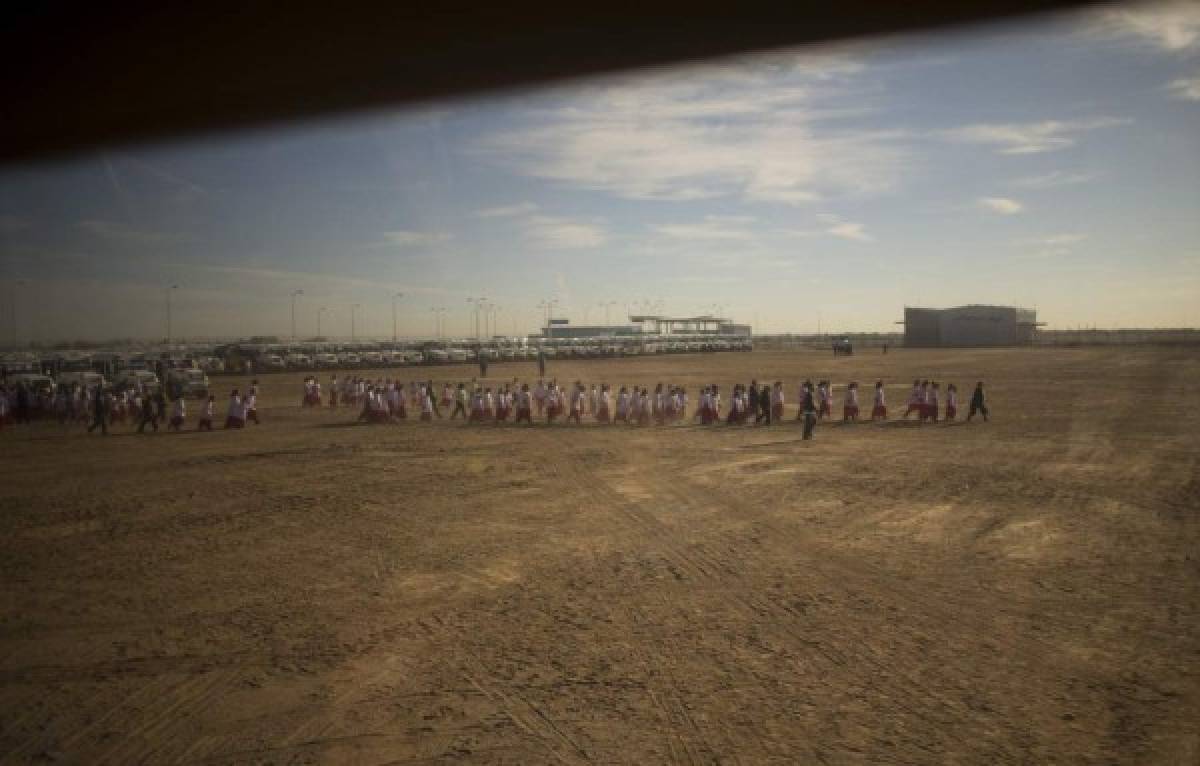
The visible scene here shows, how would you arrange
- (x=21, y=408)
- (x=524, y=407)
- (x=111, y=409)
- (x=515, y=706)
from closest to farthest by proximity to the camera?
(x=515, y=706) < (x=524, y=407) < (x=111, y=409) < (x=21, y=408)

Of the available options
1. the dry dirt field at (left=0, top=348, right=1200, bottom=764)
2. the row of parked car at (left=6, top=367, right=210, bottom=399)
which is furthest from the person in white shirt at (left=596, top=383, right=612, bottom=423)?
the row of parked car at (left=6, top=367, right=210, bottom=399)

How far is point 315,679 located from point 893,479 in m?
9.76

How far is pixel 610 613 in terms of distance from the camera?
20.5 ft

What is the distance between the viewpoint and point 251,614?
6.22 metres

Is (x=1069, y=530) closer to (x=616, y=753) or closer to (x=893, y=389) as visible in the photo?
(x=616, y=753)

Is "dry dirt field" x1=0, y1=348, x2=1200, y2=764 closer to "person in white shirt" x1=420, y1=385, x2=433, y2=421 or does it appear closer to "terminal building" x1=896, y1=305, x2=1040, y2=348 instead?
"person in white shirt" x1=420, y1=385, x2=433, y2=421

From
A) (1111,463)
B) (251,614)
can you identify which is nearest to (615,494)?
(251,614)

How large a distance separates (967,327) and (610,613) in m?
76.3

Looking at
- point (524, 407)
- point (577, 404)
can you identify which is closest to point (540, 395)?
point (524, 407)

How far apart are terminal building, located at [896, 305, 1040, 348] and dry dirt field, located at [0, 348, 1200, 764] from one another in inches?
2553

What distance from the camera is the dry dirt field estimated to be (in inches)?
167

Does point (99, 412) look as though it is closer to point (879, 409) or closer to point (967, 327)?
point (879, 409)

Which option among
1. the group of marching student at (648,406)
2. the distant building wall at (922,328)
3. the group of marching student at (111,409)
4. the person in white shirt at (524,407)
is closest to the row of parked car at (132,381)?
the group of marching student at (111,409)

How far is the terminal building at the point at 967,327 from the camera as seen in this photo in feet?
236
